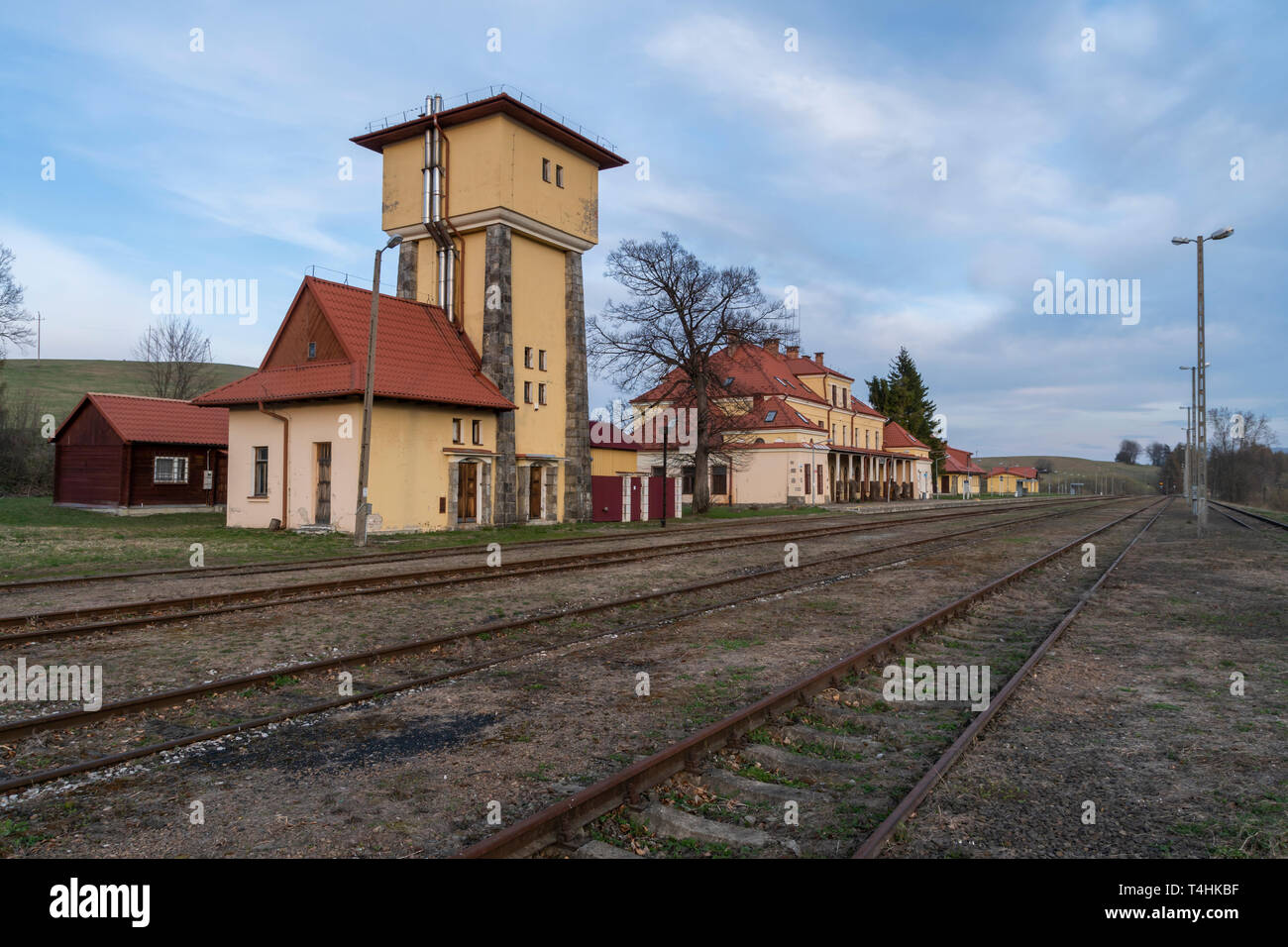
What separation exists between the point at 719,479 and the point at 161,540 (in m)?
40.1

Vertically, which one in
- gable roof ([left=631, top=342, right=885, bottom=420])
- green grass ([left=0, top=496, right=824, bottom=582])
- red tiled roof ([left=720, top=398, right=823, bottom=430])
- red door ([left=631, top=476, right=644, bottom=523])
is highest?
gable roof ([left=631, top=342, right=885, bottom=420])

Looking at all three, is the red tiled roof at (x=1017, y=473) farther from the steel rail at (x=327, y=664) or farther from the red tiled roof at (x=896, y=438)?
the steel rail at (x=327, y=664)

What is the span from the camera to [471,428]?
3052cm

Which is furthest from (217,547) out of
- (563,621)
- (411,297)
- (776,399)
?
(776,399)

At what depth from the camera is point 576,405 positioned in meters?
35.7

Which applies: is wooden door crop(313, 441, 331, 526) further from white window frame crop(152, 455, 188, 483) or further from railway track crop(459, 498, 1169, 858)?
railway track crop(459, 498, 1169, 858)

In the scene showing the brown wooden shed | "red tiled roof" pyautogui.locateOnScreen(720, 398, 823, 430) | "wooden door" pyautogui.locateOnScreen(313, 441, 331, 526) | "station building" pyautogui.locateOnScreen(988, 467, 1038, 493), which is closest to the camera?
"wooden door" pyautogui.locateOnScreen(313, 441, 331, 526)

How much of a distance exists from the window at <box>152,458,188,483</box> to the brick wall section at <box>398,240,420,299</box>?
13333mm

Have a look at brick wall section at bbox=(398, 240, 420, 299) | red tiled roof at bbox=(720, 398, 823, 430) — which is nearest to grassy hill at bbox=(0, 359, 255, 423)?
brick wall section at bbox=(398, 240, 420, 299)

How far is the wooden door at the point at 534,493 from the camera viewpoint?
110 feet

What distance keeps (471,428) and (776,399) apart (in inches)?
1266

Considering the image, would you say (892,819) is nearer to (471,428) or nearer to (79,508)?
(471,428)

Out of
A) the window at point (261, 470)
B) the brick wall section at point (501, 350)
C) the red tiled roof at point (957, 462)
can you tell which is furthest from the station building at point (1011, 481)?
the window at point (261, 470)

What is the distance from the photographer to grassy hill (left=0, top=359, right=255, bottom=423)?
247 ft
